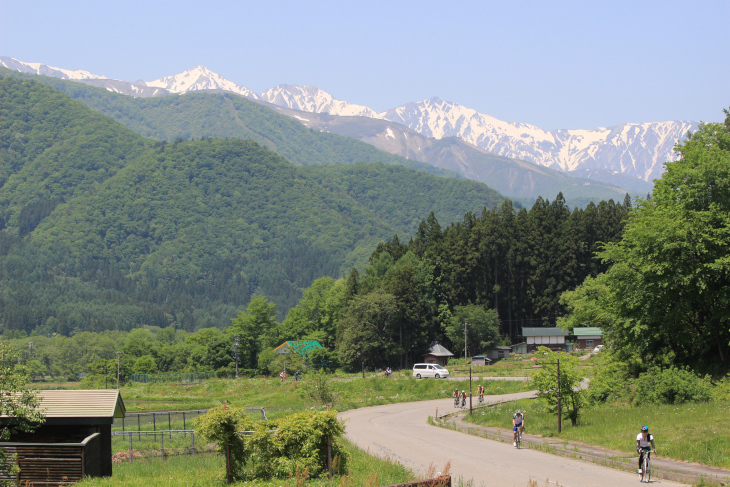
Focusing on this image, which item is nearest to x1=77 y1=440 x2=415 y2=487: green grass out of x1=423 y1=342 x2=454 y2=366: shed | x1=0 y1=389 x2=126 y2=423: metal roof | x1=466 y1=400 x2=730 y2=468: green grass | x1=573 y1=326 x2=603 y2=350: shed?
x1=0 y1=389 x2=126 y2=423: metal roof

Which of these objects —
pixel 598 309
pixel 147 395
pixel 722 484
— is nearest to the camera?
pixel 722 484

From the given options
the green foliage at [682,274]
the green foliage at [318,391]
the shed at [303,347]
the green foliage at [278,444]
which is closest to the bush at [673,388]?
the green foliage at [682,274]

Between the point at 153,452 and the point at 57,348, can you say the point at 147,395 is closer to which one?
the point at 153,452

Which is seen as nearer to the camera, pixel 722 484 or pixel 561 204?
pixel 722 484

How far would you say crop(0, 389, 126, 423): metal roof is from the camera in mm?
20797

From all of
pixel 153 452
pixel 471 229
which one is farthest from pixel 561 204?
pixel 153 452

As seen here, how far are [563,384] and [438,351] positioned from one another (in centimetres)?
5659

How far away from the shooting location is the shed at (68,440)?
62.6 ft

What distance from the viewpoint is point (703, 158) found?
3750 cm

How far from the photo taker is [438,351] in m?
87.6

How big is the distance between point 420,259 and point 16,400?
8218cm

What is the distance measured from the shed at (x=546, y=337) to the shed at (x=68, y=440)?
74579 millimetres

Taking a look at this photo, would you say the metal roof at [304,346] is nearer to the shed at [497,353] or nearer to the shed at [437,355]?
the shed at [437,355]

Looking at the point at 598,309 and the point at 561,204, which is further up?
the point at 561,204
